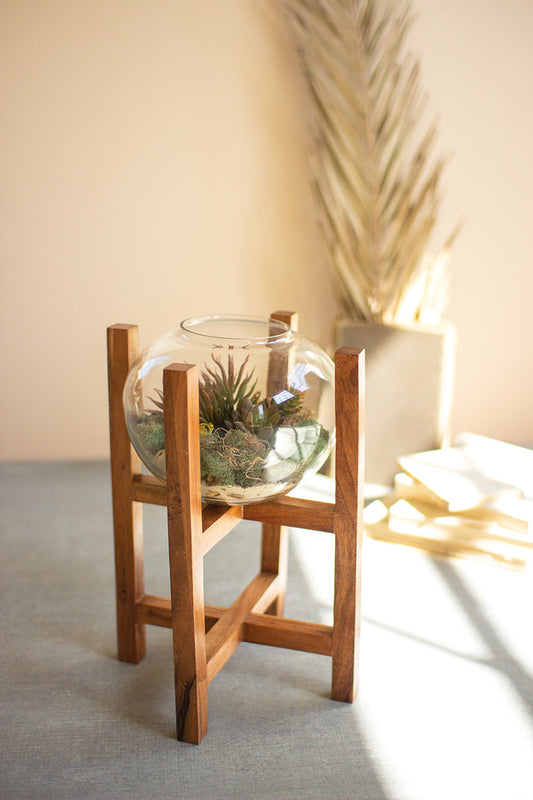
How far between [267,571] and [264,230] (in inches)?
56.2

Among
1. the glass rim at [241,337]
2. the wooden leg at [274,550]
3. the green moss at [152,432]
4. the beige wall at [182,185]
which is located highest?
the beige wall at [182,185]

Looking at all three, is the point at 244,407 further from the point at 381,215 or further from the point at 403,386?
the point at 381,215

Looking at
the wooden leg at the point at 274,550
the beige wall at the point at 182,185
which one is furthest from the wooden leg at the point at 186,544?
the beige wall at the point at 182,185

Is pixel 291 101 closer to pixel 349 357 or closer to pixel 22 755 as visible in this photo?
pixel 349 357

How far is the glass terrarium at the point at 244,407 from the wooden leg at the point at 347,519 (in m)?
0.05

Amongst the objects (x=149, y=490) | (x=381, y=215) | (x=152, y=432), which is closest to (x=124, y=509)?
(x=149, y=490)

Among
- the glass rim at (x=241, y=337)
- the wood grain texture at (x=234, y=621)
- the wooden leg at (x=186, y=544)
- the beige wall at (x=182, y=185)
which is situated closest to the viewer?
the wooden leg at (x=186, y=544)

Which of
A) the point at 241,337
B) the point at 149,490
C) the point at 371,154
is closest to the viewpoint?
the point at 241,337

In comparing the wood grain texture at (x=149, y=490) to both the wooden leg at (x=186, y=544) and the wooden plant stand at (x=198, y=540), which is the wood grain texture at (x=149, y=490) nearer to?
the wooden plant stand at (x=198, y=540)

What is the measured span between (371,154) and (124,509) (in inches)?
60.1

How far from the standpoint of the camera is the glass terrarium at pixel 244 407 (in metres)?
1.21

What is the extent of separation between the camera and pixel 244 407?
1.21m

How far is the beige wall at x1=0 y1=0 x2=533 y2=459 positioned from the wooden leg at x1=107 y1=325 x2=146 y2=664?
130 cm

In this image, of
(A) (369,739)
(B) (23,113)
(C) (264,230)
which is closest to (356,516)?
(A) (369,739)
